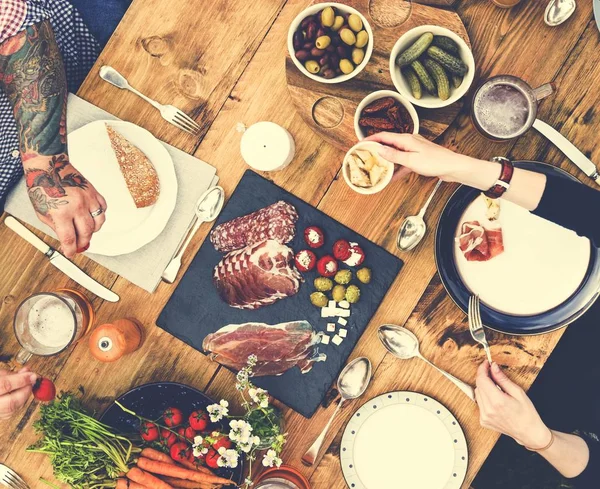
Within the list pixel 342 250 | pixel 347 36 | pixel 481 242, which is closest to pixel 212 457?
pixel 342 250

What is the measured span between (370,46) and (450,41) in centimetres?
21

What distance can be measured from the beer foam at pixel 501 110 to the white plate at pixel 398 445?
→ 2.55ft

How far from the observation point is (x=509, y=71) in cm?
135

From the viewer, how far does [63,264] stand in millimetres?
1471

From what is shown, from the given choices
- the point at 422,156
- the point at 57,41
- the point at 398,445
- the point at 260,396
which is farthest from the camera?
the point at 57,41

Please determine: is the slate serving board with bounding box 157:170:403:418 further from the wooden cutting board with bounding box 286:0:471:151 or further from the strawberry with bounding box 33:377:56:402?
the strawberry with bounding box 33:377:56:402

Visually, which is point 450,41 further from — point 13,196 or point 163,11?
point 13,196

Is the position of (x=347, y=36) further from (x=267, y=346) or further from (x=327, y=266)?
(x=267, y=346)

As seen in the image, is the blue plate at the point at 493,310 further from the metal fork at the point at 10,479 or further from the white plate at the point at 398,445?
the metal fork at the point at 10,479

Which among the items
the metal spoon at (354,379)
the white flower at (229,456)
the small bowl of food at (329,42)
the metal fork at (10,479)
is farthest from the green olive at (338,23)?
the metal fork at (10,479)

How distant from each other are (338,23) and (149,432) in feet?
4.12

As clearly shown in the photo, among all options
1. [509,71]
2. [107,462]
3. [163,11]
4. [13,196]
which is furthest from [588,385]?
[13,196]

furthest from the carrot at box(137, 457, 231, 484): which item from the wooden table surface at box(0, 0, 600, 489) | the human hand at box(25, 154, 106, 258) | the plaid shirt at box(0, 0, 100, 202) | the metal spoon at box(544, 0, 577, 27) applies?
the metal spoon at box(544, 0, 577, 27)

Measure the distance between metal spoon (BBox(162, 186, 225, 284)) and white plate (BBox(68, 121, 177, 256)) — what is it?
0.26 feet
